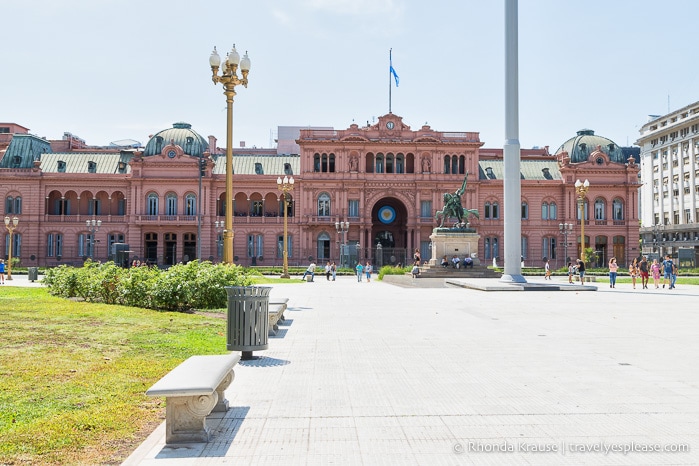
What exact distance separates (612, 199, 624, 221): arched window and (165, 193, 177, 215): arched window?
53867mm

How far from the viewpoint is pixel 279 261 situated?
71.3 meters

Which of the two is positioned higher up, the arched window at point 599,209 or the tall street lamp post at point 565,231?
the arched window at point 599,209

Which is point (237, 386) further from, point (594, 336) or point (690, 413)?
point (594, 336)

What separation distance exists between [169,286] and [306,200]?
174ft

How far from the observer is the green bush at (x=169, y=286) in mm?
18656

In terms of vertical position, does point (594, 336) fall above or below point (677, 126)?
below

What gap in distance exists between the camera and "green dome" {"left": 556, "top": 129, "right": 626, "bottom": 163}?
75875mm

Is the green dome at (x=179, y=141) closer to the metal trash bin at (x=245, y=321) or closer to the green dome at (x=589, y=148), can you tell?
the green dome at (x=589, y=148)

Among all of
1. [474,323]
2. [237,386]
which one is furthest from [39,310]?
[474,323]

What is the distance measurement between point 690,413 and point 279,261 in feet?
215

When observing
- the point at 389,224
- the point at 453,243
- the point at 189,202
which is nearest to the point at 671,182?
the point at 389,224

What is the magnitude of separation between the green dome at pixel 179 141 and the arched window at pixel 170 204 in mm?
5606

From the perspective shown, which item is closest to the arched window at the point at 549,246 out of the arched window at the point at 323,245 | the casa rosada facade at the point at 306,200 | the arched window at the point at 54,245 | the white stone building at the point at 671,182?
the casa rosada facade at the point at 306,200

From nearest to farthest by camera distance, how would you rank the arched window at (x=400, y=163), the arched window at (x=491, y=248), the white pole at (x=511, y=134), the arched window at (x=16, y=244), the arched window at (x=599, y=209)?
1. the white pole at (x=511, y=134)
2. the arched window at (x=16, y=244)
3. the arched window at (x=400, y=163)
4. the arched window at (x=491, y=248)
5. the arched window at (x=599, y=209)
